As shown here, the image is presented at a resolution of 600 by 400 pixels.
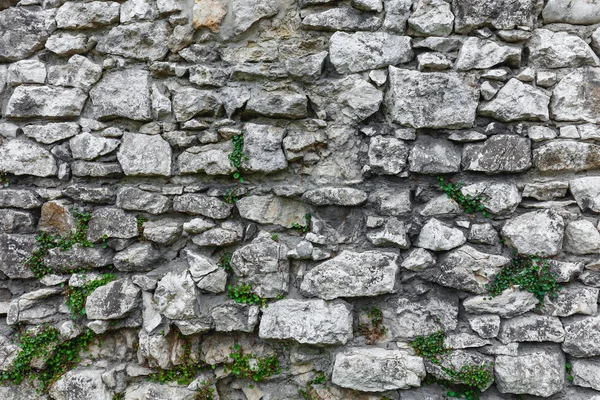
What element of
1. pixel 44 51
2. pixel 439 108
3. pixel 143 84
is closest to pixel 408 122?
pixel 439 108

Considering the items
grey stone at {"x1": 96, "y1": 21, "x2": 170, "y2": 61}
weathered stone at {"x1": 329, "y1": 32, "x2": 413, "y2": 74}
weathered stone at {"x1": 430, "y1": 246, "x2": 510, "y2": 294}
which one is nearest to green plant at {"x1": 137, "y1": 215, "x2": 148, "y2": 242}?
grey stone at {"x1": 96, "y1": 21, "x2": 170, "y2": 61}

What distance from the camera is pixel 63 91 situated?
9.31ft

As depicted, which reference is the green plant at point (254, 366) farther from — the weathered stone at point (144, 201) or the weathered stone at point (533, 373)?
the weathered stone at point (533, 373)

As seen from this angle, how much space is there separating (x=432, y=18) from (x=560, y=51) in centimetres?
85

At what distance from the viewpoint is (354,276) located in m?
2.56

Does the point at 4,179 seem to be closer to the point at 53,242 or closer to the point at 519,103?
the point at 53,242

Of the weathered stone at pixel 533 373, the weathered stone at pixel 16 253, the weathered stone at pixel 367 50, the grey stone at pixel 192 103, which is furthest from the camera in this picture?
the weathered stone at pixel 16 253

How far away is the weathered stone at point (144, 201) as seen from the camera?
2.71m

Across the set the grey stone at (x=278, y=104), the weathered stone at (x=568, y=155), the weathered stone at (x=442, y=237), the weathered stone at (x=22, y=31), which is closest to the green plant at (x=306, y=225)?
the grey stone at (x=278, y=104)

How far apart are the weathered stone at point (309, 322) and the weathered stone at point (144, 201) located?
104 centimetres

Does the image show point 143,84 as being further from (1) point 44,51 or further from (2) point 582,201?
(2) point 582,201

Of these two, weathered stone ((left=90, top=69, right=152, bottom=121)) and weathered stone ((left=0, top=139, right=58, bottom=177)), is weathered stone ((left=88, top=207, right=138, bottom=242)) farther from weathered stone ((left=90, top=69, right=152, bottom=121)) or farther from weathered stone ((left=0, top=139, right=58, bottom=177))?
weathered stone ((left=90, top=69, right=152, bottom=121))

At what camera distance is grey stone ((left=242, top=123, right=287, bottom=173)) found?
2.63 metres

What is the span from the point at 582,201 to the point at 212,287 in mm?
2500
